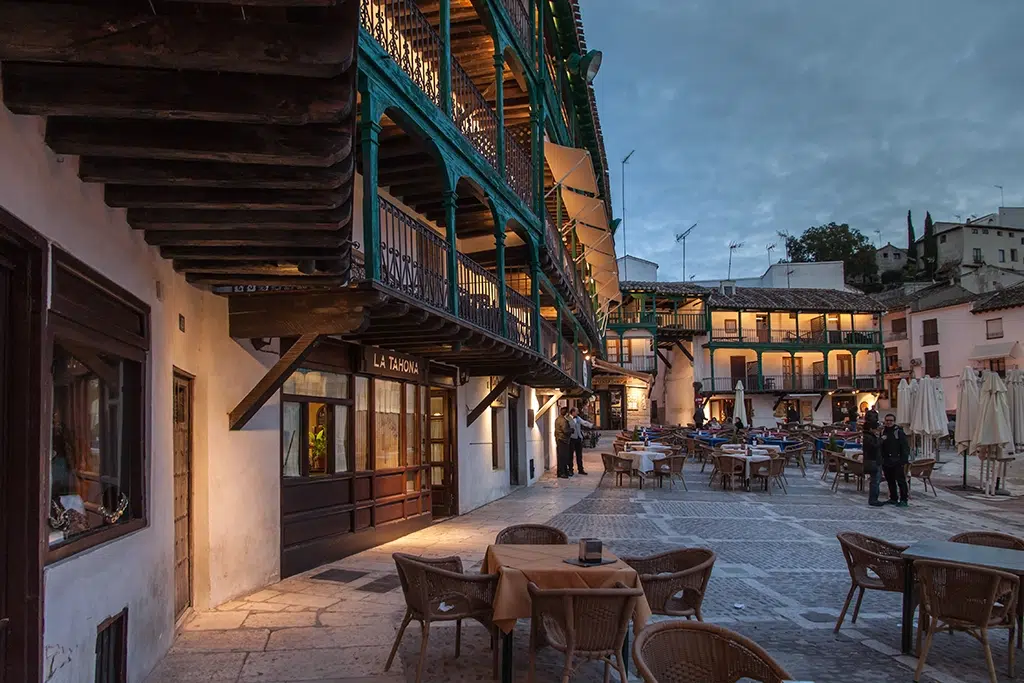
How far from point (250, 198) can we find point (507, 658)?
129 inches

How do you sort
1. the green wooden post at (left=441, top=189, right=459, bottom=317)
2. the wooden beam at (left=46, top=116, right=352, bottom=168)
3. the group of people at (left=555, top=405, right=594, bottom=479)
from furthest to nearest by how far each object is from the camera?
the group of people at (left=555, top=405, right=594, bottom=479) → the green wooden post at (left=441, top=189, right=459, bottom=317) → the wooden beam at (left=46, top=116, right=352, bottom=168)

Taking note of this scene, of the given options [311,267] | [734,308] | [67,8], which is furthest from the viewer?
[734,308]

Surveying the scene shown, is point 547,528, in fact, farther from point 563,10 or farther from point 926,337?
point 926,337

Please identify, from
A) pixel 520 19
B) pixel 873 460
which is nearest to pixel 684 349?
pixel 873 460

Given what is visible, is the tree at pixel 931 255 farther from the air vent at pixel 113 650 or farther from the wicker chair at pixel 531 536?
the air vent at pixel 113 650

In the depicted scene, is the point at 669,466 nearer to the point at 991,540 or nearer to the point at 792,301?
the point at 991,540

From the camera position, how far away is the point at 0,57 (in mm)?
2836

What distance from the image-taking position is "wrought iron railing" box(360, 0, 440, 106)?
26.2ft

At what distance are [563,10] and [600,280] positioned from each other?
988cm

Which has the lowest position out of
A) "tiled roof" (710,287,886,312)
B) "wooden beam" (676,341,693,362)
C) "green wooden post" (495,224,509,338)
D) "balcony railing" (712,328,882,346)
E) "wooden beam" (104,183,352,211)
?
"wooden beam" (104,183,352,211)

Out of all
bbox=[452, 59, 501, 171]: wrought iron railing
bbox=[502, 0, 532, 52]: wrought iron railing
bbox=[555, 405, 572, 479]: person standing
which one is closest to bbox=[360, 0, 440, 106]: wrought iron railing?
bbox=[452, 59, 501, 171]: wrought iron railing

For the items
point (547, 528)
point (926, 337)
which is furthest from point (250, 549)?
point (926, 337)

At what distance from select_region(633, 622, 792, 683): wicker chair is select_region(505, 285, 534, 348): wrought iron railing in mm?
8890

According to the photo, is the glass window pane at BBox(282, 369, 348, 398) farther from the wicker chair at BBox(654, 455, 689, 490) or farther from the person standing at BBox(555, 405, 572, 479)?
the person standing at BBox(555, 405, 572, 479)
